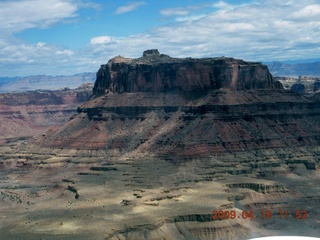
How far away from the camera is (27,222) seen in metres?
111

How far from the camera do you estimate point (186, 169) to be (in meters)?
160

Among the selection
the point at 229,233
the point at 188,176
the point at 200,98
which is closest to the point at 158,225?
the point at 229,233

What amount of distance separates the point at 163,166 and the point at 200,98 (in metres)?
35.2

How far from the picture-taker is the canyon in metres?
110

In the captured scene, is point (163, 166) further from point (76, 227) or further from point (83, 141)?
point (76, 227)
